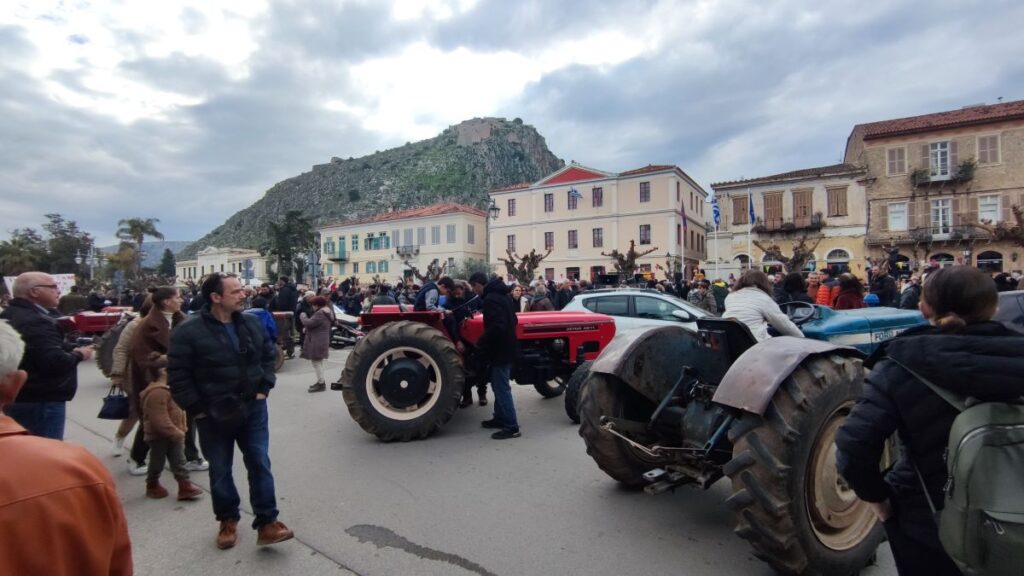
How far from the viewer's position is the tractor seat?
3.74 meters

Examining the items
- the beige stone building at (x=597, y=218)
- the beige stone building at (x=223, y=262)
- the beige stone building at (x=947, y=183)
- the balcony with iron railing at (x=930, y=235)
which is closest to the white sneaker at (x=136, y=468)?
the beige stone building at (x=947, y=183)

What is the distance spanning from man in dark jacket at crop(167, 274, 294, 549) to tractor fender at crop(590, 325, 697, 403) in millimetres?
2349

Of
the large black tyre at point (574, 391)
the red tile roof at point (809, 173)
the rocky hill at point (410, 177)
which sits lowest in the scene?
the large black tyre at point (574, 391)

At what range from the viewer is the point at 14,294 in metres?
3.75

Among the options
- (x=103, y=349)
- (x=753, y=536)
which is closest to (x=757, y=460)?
(x=753, y=536)

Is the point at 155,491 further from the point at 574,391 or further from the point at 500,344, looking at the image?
the point at 574,391

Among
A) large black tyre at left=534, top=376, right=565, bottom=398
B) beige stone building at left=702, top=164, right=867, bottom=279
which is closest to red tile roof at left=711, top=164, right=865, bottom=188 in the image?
beige stone building at left=702, top=164, right=867, bottom=279

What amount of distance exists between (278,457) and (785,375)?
4.66 m

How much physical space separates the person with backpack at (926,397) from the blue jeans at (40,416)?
4619mm

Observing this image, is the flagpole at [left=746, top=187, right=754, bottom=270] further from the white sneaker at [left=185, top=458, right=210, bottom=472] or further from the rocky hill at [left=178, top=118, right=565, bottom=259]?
the rocky hill at [left=178, top=118, right=565, bottom=259]

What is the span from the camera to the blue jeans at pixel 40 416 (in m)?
3.59

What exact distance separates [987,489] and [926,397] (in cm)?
30

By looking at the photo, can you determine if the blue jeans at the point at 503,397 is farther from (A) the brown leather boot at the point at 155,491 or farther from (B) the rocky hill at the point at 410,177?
(B) the rocky hill at the point at 410,177

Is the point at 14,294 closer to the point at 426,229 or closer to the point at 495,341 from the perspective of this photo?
the point at 495,341
